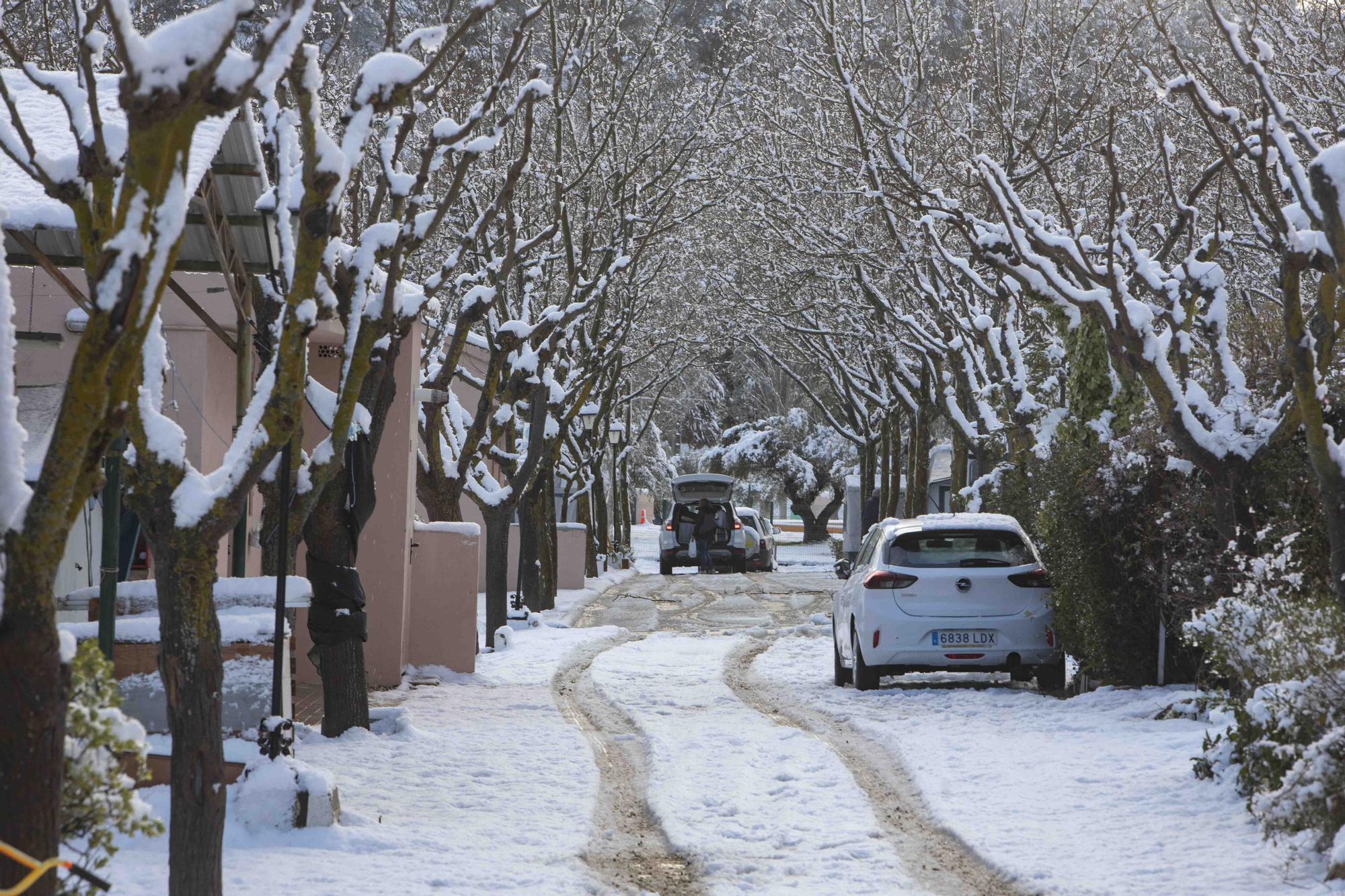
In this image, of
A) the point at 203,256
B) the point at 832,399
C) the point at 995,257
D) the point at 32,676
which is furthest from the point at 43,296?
the point at 832,399

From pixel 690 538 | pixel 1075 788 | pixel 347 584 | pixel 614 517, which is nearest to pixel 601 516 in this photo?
pixel 690 538

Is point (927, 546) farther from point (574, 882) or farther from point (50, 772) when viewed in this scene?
point (50, 772)

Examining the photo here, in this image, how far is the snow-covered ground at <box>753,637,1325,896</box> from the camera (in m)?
6.32

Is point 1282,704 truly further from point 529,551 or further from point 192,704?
point 529,551

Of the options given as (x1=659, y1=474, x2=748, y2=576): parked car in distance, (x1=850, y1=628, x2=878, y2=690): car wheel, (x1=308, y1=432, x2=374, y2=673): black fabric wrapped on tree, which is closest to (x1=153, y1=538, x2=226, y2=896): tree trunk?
(x1=308, y1=432, x2=374, y2=673): black fabric wrapped on tree

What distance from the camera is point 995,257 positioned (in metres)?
12.5

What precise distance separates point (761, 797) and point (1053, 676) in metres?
5.33

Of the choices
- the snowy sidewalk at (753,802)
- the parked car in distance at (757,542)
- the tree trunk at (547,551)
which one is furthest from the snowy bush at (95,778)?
the parked car in distance at (757,542)

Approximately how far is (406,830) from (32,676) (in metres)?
3.88

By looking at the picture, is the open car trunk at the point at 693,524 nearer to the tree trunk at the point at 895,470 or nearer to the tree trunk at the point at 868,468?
the tree trunk at the point at 868,468

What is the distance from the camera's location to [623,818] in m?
7.83

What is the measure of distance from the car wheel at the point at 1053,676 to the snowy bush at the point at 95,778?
9.96 meters

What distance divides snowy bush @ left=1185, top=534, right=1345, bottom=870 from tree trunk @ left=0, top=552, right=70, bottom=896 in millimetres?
4575

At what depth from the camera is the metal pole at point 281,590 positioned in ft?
22.1
